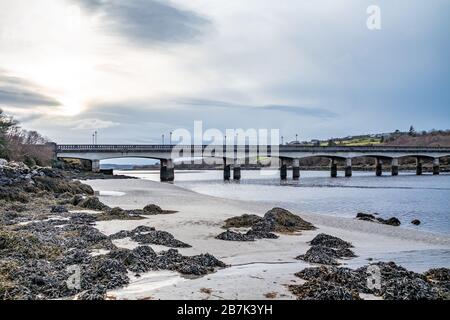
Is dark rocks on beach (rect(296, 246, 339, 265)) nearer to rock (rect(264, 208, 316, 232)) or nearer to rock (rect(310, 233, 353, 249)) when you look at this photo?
rock (rect(310, 233, 353, 249))

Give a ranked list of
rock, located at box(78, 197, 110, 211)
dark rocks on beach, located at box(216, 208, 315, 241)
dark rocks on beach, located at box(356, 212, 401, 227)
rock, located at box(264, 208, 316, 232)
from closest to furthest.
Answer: dark rocks on beach, located at box(216, 208, 315, 241)
rock, located at box(264, 208, 316, 232)
dark rocks on beach, located at box(356, 212, 401, 227)
rock, located at box(78, 197, 110, 211)

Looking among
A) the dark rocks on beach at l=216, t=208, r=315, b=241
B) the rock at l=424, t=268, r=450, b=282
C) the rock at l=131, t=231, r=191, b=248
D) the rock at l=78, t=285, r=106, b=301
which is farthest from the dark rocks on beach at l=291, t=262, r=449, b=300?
the dark rocks on beach at l=216, t=208, r=315, b=241

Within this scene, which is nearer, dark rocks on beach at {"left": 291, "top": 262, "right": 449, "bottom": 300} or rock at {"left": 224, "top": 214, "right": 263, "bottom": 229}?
dark rocks on beach at {"left": 291, "top": 262, "right": 449, "bottom": 300}

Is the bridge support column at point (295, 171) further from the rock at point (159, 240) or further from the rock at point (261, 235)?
the rock at point (159, 240)

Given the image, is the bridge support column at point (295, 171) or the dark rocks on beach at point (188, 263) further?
the bridge support column at point (295, 171)

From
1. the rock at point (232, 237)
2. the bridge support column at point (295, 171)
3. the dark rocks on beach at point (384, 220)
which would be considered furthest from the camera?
the bridge support column at point (295, 171)

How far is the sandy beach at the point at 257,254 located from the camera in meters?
8.29

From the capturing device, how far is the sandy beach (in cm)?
829

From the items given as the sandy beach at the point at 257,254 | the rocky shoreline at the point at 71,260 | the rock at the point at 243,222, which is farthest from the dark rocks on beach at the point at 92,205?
the rock at the point at 243,222

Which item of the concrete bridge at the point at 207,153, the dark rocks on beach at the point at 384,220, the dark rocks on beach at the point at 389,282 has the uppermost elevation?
the concrete bridge at the point at 207,153

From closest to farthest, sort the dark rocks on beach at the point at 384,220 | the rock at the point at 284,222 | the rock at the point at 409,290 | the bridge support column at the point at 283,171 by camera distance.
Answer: the rock at the point at 409,290 → the rock at the point at 284,222 → the dark rocks on beach at the point at 384,220 → the bridge support column at the point at 283,171

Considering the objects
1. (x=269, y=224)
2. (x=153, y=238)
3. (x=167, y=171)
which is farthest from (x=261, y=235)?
(x=167, y=171)

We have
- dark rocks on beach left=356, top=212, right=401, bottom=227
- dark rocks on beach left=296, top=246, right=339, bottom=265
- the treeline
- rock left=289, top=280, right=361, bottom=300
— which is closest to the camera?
rock left=289, top=280, right=361, bottom=300

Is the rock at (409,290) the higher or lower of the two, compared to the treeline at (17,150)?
lower
